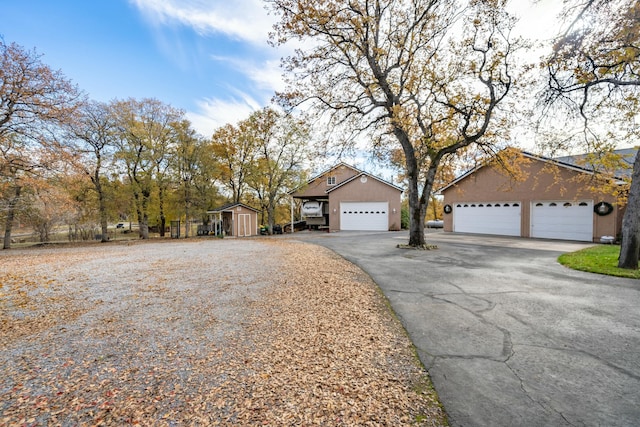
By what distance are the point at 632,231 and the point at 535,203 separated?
30.2ft

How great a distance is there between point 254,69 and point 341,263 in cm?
1013

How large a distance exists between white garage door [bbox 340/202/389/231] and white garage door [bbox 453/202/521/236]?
5.32 metres

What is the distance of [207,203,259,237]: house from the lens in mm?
22438

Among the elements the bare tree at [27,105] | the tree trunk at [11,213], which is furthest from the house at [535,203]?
the tree trunk at [11,213]

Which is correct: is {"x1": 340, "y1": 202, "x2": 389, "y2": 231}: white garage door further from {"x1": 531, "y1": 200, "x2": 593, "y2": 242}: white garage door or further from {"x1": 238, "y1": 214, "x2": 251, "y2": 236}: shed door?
{"x1": 531, "y1": 200, "x2": 593, "y2": 242}: white garage door

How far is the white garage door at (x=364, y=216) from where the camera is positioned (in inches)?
886

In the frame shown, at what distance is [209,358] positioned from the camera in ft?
10.1

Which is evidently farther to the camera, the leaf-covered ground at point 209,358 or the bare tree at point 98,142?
the bare tree at point 98,142

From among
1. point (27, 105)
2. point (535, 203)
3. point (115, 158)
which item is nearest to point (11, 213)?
point (115, 158)

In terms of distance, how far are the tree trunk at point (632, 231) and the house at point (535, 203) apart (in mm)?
4014

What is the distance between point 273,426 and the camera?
204 cm

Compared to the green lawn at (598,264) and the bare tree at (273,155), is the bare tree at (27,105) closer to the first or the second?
the bare tree at (273,155)

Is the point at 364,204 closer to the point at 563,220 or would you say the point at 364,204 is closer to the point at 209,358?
the point at 563,220

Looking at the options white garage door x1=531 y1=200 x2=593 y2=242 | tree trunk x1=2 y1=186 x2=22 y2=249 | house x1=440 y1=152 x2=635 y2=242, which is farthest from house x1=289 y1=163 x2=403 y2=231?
tree trunk x1=2 y1=186 x2=22 y2=249
